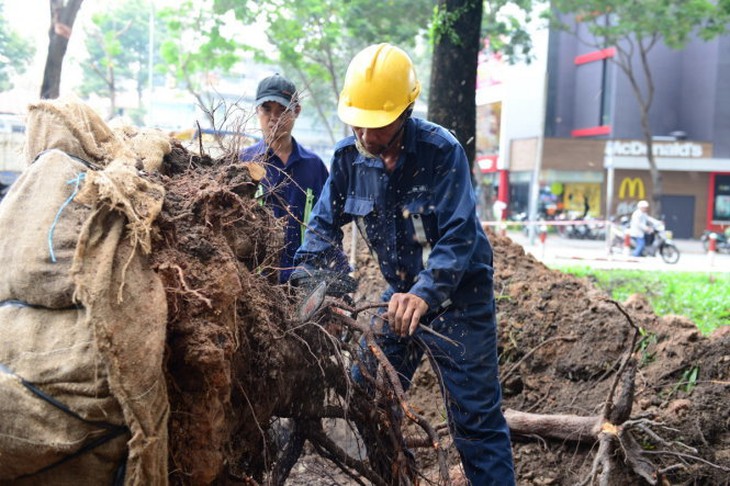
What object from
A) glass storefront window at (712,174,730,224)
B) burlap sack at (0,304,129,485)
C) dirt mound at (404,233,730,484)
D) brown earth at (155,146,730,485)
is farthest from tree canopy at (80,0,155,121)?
burlap sack at (0,304,129,485)

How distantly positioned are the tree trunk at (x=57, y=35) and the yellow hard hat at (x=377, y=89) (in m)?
7.85

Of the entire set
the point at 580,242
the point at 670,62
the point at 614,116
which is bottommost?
the point at 580,242

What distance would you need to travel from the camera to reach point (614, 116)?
31.4 metres

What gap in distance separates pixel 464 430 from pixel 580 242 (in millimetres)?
25851

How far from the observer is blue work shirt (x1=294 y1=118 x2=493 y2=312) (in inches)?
127

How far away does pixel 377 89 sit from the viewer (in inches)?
127

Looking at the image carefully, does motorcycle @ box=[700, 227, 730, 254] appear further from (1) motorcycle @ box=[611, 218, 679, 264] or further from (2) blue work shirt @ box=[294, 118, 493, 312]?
(2) blue work shirt @ box=[294, 118, 493, 312]

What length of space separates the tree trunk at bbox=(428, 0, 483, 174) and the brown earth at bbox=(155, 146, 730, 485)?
1.95 metres

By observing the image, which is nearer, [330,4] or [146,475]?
[146,475]

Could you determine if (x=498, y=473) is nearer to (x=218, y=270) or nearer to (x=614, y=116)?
(x=218, y=270)

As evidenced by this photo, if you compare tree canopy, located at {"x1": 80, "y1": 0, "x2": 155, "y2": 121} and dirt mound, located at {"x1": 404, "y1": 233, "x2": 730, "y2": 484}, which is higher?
tree canopy, located at {"x1": 80, "y1": 0, "x2": 155, "y2": 121}

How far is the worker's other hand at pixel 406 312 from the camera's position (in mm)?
2939

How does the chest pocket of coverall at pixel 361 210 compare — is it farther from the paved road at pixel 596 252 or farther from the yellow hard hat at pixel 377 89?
the paved road at pixel 596 252

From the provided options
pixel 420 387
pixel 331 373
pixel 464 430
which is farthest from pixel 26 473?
pixel 420 387
